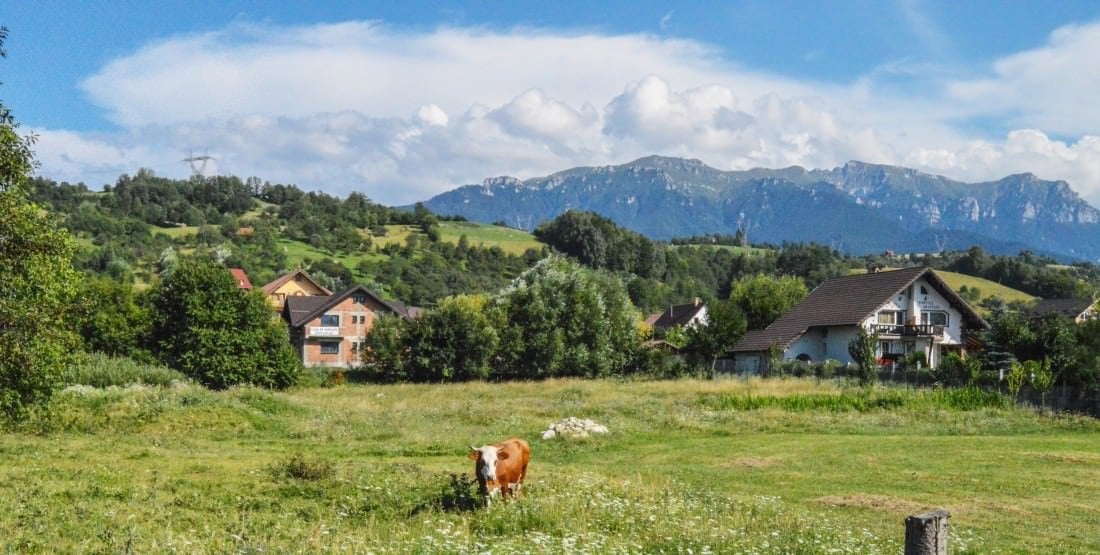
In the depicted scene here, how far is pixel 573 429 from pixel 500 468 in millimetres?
17136

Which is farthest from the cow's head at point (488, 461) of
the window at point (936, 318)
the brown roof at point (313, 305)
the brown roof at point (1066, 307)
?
the brown roof at point (1066, 307)

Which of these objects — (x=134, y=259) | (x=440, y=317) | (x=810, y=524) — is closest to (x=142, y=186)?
(x=134, y=259)

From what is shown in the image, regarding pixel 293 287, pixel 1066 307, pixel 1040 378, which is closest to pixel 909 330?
pixel 1040 378

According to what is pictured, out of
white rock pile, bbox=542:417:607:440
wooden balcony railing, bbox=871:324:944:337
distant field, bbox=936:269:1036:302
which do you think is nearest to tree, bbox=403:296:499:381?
wooden balcony railing, bbox=871:324:944:337

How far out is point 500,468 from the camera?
16609 mm

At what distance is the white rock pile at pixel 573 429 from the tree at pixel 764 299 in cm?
5580

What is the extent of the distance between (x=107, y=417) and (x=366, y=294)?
58.0m

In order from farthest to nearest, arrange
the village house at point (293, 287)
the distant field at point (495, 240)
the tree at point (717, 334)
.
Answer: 1. the distant field at point (495, 240)
2. the village house at point (293, 287)
3. the tree at point (717, 334)

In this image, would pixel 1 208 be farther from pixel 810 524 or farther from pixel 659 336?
pixel 659 336

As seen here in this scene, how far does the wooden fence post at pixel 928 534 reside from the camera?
8328mm

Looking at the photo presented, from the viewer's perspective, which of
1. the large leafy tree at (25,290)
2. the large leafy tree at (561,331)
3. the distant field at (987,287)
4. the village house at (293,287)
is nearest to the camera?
the large leafy tree at (25,290)

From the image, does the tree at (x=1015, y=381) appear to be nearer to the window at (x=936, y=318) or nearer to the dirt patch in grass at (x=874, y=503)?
the window at (x=936, y=318)

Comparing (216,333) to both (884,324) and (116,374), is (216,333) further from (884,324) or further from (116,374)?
(884,324)

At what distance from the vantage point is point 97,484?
1831 cm
